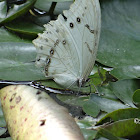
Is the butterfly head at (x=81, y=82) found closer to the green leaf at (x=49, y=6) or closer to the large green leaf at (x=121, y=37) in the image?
the large green leaf at (x=121, y=37)

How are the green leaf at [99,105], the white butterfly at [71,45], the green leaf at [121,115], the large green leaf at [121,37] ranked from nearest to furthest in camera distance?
the green leaf at [121,115], the green leaf at [99,105], the white butterfly at [71,45], the large green leaf at [121,37]

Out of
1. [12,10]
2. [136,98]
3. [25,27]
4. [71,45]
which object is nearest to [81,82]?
[71,45]

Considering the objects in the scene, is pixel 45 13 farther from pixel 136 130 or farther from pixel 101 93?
pixel 136 130

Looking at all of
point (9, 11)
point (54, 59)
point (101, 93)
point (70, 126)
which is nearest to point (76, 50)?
point (54, 59)

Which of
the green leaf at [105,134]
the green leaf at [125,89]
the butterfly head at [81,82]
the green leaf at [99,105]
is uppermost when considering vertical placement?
the green leaf at [105,134]

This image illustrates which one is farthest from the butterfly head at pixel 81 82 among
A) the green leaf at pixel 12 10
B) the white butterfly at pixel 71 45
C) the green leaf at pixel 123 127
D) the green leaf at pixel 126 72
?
the green leaf at pixel 12 10

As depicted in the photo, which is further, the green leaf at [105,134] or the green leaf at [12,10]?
the green leaf at [12,10]
